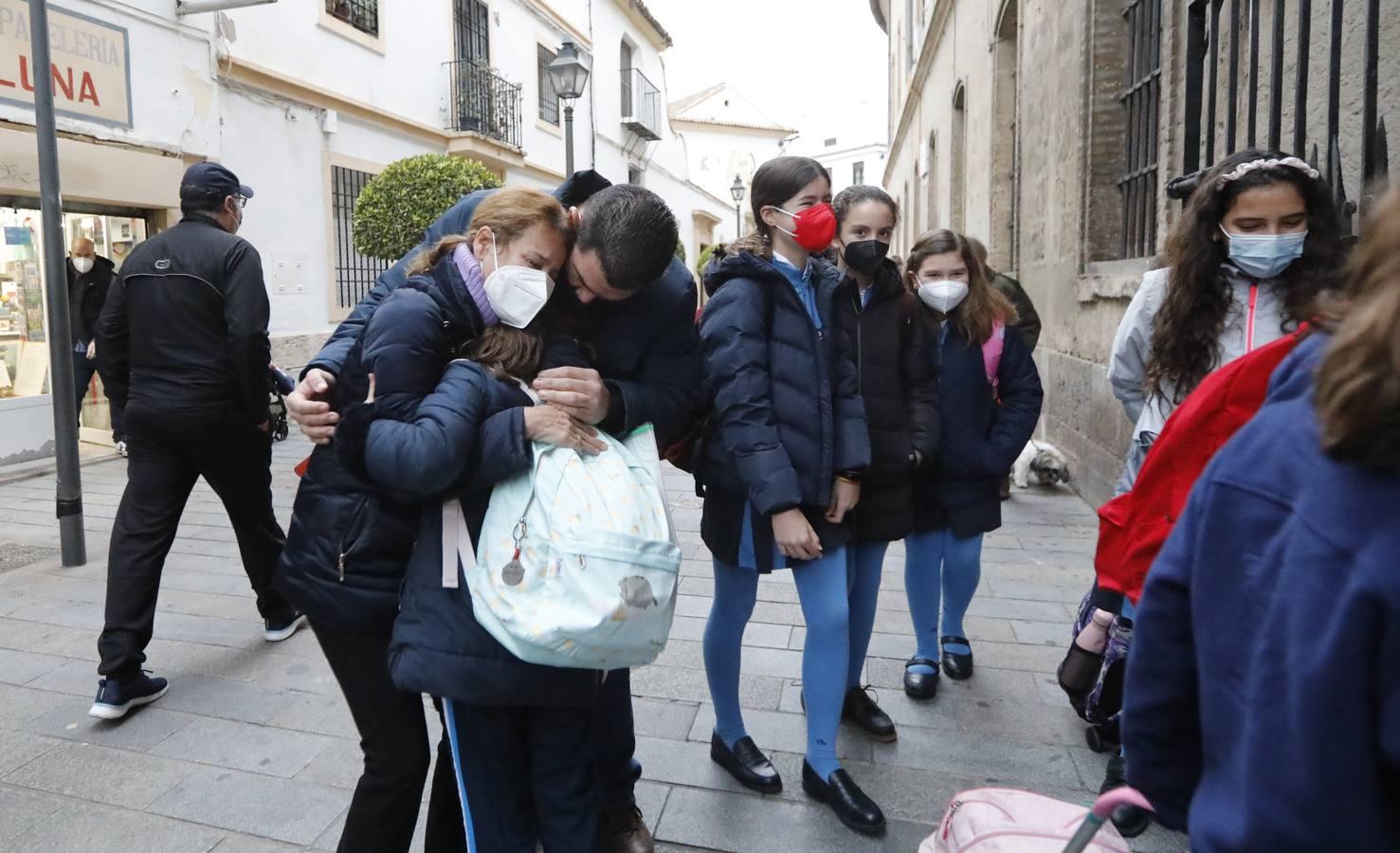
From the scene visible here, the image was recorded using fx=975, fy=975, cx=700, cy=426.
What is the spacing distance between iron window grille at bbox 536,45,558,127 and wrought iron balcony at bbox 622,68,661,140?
16.3ft

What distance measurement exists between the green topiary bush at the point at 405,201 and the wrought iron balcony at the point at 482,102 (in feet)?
16.5

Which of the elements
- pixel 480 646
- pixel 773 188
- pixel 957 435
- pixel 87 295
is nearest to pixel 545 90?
pixel 87 295

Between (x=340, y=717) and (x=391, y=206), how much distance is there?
7723mm

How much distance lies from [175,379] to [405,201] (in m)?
6.87

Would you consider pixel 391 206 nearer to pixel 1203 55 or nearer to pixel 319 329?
pixel 319 329

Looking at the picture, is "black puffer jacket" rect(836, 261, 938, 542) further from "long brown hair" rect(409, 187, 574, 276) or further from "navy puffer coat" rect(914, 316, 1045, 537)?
"long brown hair" rect(409, 187, 574, 276)

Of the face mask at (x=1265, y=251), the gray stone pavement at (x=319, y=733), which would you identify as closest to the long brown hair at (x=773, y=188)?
the face mask at (x=1265, y=251)

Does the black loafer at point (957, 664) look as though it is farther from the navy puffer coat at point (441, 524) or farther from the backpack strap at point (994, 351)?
the navy puffer coat at point (441, 524)

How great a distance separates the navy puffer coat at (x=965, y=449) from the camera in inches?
140

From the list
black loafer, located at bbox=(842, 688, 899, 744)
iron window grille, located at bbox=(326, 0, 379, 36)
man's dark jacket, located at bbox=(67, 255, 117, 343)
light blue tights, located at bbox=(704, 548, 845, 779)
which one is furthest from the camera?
iron window grille, located at bbox=(326, 0, 379, 36)

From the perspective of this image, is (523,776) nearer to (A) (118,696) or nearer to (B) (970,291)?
(A) (118,696)

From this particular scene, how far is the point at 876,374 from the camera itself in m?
3.10

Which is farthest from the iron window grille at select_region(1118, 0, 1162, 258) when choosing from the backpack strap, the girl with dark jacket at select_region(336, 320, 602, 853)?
the girl with dark jacket at select_region(336, 320, 602, 853)

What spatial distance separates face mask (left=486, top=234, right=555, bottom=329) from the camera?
2.00 meters
